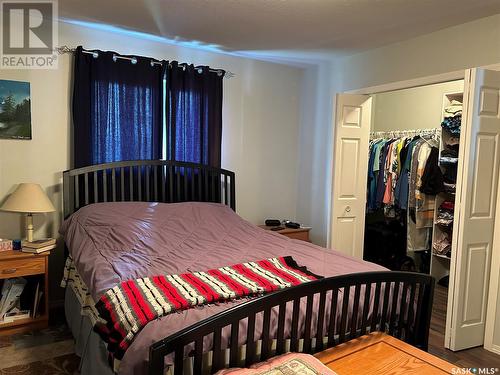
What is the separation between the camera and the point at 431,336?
10.2 ft

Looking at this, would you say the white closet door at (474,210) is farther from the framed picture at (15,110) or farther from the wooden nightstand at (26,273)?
the framed picture at (15,110)

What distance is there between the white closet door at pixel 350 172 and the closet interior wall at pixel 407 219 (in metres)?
0.74

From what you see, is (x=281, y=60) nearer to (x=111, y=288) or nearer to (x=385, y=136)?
(x=385, y=136)

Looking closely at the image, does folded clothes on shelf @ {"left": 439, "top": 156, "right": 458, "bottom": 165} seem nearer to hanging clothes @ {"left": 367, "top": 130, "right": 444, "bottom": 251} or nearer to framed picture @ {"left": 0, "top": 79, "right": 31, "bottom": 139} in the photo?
hanging clothes @ {"left": 367, "top": 130, "right": 444, "bottom": 251}

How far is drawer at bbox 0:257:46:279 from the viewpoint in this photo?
2.79 m

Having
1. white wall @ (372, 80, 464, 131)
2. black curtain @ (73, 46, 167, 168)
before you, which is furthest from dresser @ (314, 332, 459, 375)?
white wall @ (372, 80, 464, 131)

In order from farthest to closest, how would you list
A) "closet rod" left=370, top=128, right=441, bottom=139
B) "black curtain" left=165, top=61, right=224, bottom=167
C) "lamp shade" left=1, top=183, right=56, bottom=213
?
1. "closet rod" left=370, top=128, right=441, bottom=139
2. "black curtain" left=165, top=61, right=224, bottom=167
3. "lamp shade" left=1, top=183, right=56, bottom=213

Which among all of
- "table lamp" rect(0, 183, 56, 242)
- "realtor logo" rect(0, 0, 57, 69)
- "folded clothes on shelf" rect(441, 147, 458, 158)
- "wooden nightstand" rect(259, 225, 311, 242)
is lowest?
"wooden nightstand" rect(259, 225, 311, 242)

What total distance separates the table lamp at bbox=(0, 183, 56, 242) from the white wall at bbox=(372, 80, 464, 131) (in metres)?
3.58

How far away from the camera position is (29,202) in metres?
2.92

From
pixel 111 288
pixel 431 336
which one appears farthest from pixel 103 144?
pixel 431 336

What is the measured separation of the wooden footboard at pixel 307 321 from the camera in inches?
57.3

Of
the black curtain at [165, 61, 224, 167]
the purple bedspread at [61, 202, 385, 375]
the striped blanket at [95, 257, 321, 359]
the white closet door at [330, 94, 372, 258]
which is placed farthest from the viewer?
the white closet door at [330, 94, 372, 258]

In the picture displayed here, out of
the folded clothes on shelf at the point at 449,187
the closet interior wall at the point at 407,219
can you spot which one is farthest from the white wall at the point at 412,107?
the folded clothes on shelf at the point at 449,187
